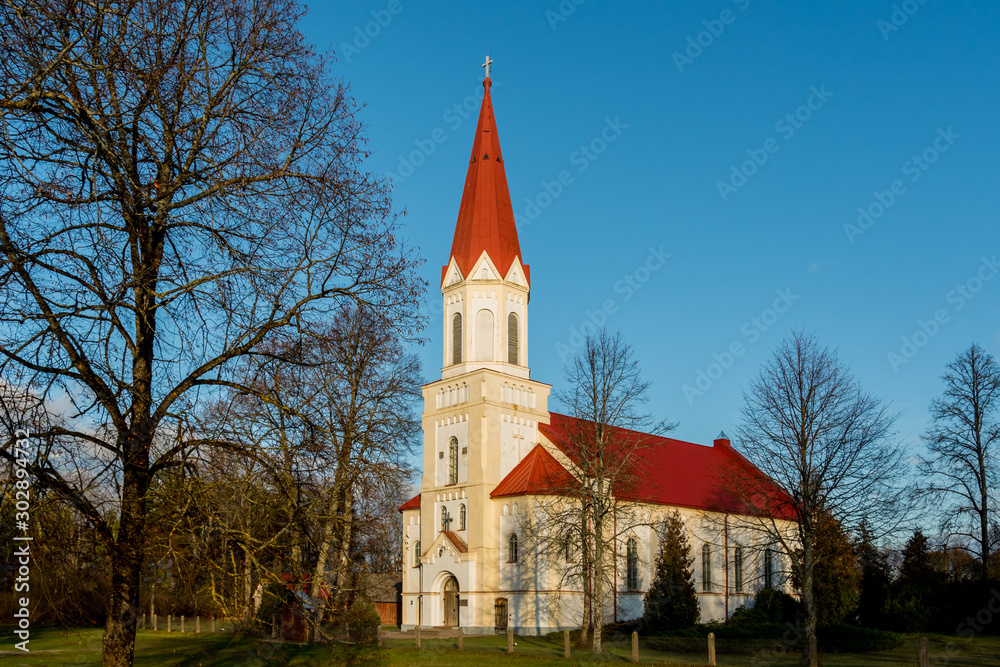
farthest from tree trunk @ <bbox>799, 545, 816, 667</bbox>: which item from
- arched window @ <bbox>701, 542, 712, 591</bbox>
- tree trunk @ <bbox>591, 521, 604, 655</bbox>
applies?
arched window @ <bbox>701, 542, 712, 591</bbox>

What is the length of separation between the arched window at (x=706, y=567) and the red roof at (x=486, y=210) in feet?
63.1

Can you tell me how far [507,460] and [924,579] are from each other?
20.4 meters

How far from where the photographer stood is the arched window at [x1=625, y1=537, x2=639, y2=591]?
41812 millimetres

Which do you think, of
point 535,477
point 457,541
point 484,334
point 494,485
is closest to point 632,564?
point 535,477

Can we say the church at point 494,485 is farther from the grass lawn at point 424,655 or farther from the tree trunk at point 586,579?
the tree trunk at point 586,579

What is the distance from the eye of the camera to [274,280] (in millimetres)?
9602

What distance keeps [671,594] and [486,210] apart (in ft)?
71.8

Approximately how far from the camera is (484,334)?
→ 4353cm

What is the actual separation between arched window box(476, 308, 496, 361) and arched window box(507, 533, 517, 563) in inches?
371

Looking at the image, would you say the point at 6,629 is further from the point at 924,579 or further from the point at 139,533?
the point at 924,579

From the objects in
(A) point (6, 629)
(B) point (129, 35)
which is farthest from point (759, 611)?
(B) point (129, 35)

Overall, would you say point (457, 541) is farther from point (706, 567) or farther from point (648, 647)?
point (706, 567)

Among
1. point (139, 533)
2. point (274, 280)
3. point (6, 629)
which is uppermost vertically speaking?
point (274, 280)

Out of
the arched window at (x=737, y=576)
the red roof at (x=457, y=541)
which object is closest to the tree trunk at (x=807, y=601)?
the red roof at (x=457, y=541)
